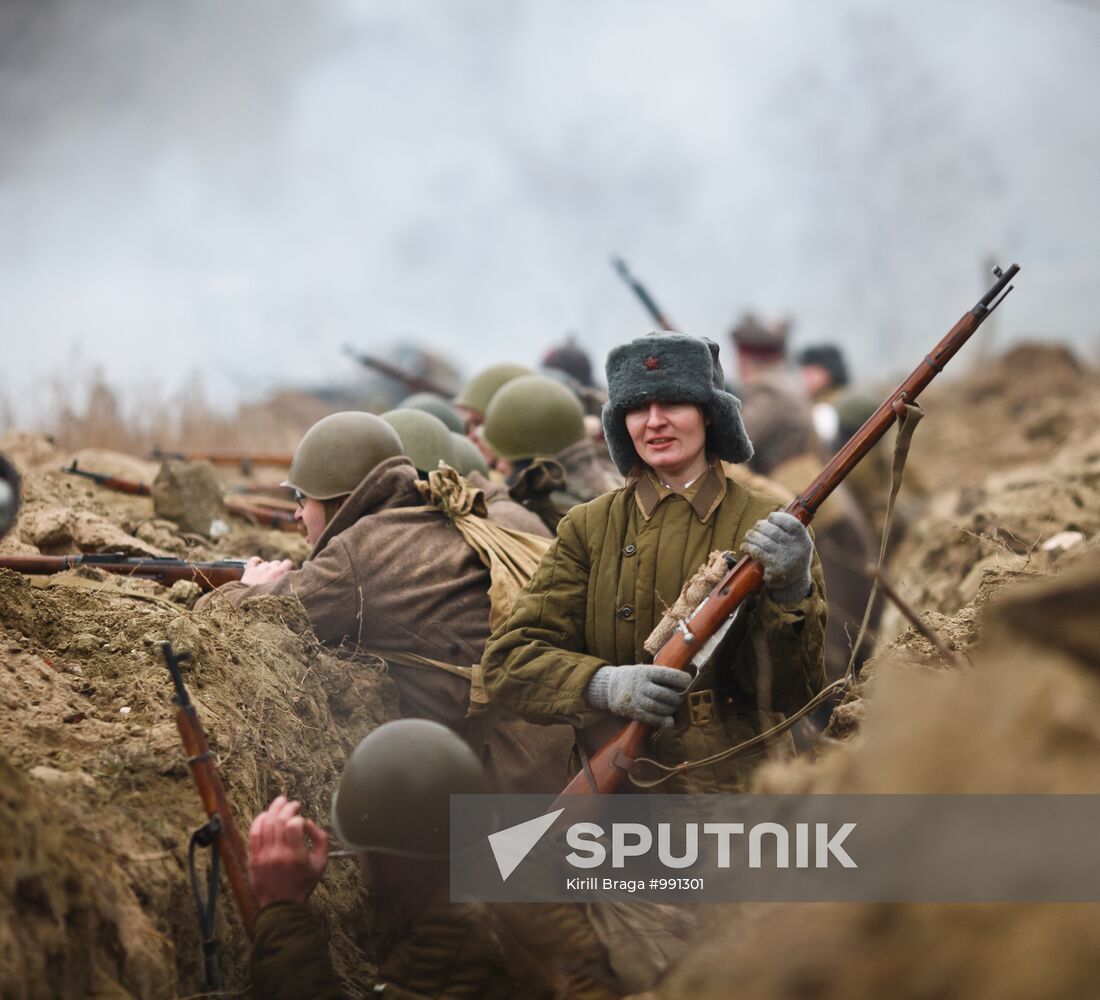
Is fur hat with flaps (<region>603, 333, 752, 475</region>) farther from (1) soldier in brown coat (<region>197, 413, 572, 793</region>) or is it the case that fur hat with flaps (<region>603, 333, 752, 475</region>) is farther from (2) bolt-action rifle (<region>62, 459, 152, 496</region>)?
(2) bolt-action rifle (<region>62, 459, 152, 496</region>)

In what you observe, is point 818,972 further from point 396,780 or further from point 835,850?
point 396,780

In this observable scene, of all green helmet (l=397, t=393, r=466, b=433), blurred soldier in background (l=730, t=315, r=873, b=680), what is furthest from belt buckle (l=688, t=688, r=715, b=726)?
blurred soldier in background (l=730, t=315, r=873, b=680)

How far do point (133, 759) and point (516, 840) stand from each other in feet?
3.61

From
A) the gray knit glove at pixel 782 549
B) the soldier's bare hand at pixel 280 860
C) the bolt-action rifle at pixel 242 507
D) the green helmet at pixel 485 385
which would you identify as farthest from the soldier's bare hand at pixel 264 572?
the green helmet at pixel 485 385

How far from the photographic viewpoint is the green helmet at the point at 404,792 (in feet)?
10.0

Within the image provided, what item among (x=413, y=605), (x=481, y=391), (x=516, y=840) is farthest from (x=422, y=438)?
(x=516, y=840)

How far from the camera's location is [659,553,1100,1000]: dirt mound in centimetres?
178

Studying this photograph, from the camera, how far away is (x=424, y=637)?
4902 millimetres

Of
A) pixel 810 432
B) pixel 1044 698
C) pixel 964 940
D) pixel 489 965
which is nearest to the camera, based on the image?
pixel 964 940

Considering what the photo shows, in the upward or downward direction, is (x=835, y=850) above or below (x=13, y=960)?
above

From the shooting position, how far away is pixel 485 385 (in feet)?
28.8

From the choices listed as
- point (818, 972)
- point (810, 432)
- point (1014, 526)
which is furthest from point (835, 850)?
point (810, 432)

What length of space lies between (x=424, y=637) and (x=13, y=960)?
8.65ft

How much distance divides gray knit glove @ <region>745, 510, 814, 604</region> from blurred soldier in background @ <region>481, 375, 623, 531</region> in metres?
2.87
